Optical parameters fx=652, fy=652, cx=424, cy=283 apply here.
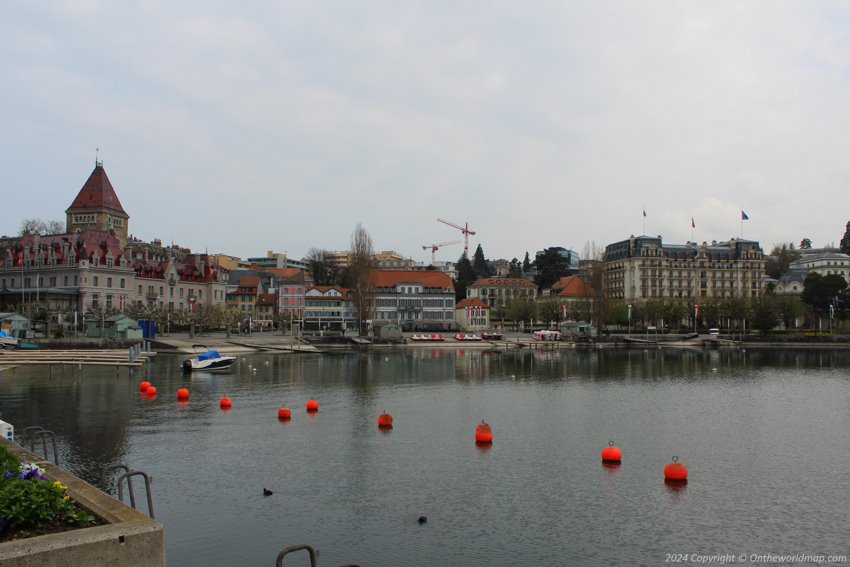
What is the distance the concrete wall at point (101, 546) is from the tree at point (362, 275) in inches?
3958

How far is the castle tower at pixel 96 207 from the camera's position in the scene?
423 feet

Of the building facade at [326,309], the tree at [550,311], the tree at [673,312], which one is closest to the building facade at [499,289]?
the tree at [550,311]

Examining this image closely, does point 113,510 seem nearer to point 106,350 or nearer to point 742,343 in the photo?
point 106,350

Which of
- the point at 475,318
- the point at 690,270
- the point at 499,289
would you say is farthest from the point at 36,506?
the point at 690,270

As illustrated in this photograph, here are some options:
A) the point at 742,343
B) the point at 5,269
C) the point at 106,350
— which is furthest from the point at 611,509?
the point at 5,269

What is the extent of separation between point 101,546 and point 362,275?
101938mm

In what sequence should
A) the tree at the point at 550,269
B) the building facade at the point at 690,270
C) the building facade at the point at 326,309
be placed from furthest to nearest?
the tree at the point at 550,269 < the building facade at the point at 690,270 < the building facade at the point at 326,309

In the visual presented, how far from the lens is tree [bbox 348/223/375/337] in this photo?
112000 mm

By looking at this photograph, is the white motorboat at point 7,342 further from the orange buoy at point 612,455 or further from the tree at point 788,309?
the tree at point 788,309

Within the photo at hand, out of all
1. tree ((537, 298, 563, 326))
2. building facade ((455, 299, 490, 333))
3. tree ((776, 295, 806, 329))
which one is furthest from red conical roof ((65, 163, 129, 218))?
tree ((776, 295, 806, 329))

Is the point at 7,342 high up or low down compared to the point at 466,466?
up

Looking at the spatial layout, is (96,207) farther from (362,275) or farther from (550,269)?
(550,269)

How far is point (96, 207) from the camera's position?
128875mm

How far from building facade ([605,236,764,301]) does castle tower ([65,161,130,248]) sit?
115 m
